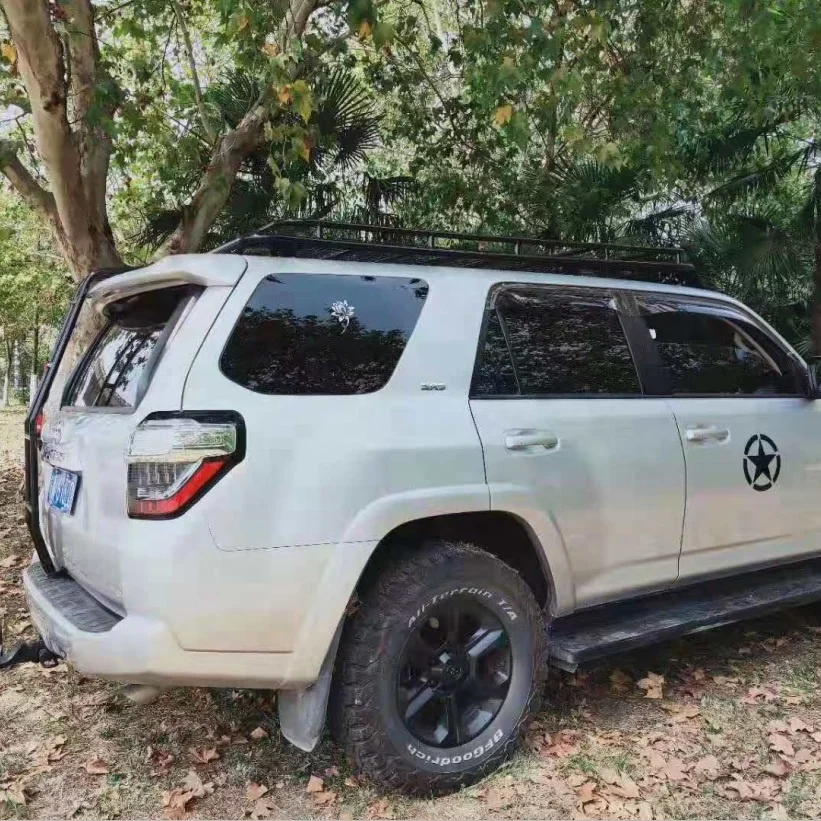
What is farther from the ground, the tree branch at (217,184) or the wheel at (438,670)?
the tree branch at (217,184)

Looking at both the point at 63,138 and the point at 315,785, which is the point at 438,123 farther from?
the point at 315,785

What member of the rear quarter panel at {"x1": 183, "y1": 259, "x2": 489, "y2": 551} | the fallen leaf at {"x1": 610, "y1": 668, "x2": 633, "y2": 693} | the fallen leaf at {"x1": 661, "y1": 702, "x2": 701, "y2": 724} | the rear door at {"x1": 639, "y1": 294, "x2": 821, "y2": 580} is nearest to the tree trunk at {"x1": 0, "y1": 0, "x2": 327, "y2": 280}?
the rear quarter panel at {"x1": 183, "y1": 259, "x2": 489, "y2": 551}

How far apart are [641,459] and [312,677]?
5.48 feet

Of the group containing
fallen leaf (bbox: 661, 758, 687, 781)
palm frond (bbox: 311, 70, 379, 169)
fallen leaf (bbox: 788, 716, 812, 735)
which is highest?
palm frond (bbox: 311, 70, 379, 169)

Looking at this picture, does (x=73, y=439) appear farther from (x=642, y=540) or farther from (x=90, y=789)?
(x=642, y=540)

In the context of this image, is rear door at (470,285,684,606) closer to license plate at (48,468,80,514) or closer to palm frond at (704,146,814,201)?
license plate at (48,468,80,514)

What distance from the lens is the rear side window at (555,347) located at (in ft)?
10.5

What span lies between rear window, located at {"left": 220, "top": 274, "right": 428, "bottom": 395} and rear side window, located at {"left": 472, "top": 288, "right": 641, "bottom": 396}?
39cm

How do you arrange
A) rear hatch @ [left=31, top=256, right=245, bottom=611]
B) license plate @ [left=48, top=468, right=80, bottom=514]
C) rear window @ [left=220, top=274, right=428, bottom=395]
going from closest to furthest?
rear hatch @ [left=31, top=256, right=245, bottom=611], rear window @ [left=220, top=274, right=428, bottom=395], license plate @ [left=48, top=468, right=80, bottom=514]

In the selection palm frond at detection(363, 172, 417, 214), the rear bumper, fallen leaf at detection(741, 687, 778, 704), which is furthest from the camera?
palm frond at detection(363, 172, 417, 214)

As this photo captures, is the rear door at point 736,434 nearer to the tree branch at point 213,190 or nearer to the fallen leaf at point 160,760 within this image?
the fallen leaf at point 160,760

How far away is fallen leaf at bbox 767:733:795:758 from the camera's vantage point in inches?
129

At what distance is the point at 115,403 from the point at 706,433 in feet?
8.49

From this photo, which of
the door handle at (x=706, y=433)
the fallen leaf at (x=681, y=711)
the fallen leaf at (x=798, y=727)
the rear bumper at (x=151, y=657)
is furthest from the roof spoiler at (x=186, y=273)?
the fallen leaf at (x=798, y=727)
